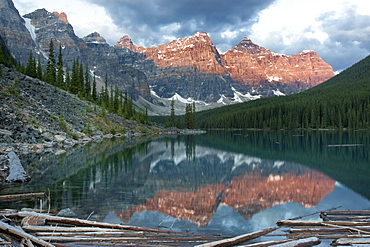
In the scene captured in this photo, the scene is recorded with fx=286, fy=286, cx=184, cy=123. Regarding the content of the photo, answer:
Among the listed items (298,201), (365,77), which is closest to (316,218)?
(298,201)

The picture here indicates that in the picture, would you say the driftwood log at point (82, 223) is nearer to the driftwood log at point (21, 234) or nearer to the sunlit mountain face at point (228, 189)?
the driftwood log at point (21, 234)

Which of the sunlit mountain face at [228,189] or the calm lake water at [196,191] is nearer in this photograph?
the calm lake water at [196,191]

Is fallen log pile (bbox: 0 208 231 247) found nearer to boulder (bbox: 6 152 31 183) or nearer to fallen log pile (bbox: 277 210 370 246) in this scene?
fallen log pile (bbox: 277 210 370 246)

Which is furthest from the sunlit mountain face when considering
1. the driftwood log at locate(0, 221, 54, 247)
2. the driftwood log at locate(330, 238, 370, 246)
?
the driftwood log at locate(330, 238, 370, 246)

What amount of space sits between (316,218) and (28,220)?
12.0 metres

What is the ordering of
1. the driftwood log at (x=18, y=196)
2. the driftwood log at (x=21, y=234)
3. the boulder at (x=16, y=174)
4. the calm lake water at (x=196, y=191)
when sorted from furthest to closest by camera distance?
the boulder at (x=16, y=174) < the driftwood log at (x=18, y=196) < the calm lake water at (x=196, y=191) < the driftwood log at (x=21, y=234)

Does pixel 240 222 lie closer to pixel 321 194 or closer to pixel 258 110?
pixel 321 194

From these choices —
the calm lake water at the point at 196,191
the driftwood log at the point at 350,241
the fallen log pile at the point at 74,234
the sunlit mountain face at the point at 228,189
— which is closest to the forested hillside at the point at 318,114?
the calm lake water at the point at 196,191

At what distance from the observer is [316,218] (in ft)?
43.1

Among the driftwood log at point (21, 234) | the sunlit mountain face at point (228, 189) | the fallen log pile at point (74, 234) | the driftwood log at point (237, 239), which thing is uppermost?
the driftwood log at point (21, 234)

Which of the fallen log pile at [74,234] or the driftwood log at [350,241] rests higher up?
the fallen log pile at [74,234]

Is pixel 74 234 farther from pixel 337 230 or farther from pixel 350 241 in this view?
pixel 337 230

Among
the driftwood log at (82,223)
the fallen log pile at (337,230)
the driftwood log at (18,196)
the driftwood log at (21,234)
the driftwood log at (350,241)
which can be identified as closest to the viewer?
the driftwood log at (21,234)

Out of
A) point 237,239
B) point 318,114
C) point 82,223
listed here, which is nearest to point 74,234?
point 82,223
